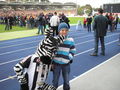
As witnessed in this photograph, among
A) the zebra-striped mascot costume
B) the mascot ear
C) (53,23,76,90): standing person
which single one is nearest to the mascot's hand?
Result: the zebra-striped mascot costume

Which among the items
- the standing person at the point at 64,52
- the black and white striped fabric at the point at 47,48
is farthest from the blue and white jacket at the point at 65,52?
the black and white striped fabric at the point at 47,48

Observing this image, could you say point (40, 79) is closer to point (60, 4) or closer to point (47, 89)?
point (47, 89)

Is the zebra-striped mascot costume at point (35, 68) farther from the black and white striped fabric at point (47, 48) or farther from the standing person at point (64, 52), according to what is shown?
the standing person at point (64, 52)

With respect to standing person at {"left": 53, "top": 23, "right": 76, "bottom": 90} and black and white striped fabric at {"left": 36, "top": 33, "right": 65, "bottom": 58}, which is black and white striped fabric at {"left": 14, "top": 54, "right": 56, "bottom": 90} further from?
standing person at {"left": 53, "top": 23, "right": 76, "bottom": 90}

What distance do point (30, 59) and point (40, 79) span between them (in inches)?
12.5

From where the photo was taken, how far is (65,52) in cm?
391

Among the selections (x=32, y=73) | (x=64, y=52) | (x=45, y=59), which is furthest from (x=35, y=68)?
(x=64, y=52)

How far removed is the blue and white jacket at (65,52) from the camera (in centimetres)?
390

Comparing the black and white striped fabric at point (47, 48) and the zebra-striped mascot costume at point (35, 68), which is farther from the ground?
the black and white striped fabric at point (47, 48)

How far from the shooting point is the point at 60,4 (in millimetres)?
105500

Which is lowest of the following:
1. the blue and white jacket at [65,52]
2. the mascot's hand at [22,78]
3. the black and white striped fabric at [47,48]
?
the mascot's hand at [22,78]

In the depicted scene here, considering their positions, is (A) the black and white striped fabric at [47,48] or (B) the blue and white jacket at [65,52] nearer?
(A) the black and white striped fabric at [47,48]

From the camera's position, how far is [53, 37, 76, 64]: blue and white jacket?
390 cm

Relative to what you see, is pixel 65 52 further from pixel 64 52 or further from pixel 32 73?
pixel 32 73
